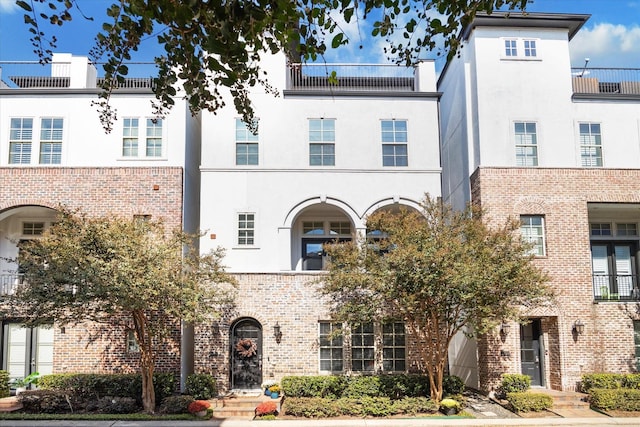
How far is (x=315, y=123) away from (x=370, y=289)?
6419 millimetres

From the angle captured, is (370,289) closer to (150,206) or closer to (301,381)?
(301,381)

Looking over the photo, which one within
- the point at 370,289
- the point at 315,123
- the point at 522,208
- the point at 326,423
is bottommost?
the point at 326,423

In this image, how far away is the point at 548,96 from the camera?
18.4 metres

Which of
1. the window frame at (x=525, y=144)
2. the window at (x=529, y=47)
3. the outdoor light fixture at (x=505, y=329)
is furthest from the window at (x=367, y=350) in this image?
the window at (x=529, y=47)

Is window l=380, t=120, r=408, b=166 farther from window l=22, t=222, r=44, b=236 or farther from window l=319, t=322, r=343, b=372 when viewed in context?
window l=22, t=222, r=44, b=236

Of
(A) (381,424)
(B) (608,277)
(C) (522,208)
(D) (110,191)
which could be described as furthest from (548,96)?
(D) (110,191)

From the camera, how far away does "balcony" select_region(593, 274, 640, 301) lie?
18.9 meters

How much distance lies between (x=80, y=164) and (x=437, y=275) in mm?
11389

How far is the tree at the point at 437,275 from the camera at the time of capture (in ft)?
46.5

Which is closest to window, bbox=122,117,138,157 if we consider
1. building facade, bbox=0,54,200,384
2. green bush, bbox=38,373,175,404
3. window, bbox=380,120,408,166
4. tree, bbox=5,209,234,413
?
building facade, bbox=0,54,200,384

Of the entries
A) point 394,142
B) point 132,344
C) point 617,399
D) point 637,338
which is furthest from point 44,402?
point 637,338

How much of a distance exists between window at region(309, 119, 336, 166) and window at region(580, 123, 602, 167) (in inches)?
306

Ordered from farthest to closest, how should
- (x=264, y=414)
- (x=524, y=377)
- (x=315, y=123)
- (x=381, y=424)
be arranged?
(x=315, y=123) → (x=524, y=377) → (x=264, y=414) → (x=381, y=424)

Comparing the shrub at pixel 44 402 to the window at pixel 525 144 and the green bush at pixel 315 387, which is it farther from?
the window at pixel 525 144
